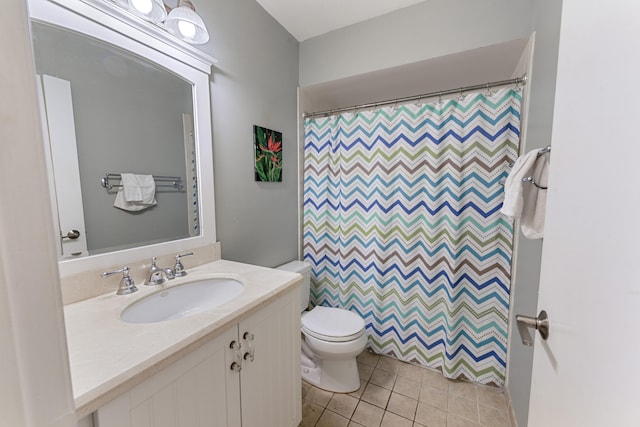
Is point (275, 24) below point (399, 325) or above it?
above

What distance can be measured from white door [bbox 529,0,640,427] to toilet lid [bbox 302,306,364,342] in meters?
1.04

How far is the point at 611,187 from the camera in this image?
0.40m

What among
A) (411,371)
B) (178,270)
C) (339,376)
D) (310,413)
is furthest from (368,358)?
(178,270)

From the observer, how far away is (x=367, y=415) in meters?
1.47

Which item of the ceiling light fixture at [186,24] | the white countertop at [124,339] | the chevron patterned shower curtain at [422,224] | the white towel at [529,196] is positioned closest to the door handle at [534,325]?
the white towel at [529,196]

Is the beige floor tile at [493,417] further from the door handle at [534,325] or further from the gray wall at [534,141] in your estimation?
the door handle at [534,325]

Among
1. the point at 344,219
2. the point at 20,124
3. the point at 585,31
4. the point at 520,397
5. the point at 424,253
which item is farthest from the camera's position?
the point at 344,219

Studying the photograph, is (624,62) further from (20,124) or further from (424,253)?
(424,253)

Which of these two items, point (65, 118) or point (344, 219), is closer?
point (65, 118)

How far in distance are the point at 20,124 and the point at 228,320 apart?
2.37ft

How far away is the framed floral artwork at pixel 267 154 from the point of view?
5.69ft

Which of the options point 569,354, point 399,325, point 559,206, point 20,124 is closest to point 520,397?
point 399,325

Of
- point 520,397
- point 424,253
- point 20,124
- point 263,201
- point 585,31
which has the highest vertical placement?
point 585,31

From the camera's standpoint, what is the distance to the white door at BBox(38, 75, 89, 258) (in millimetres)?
Answer: 897
